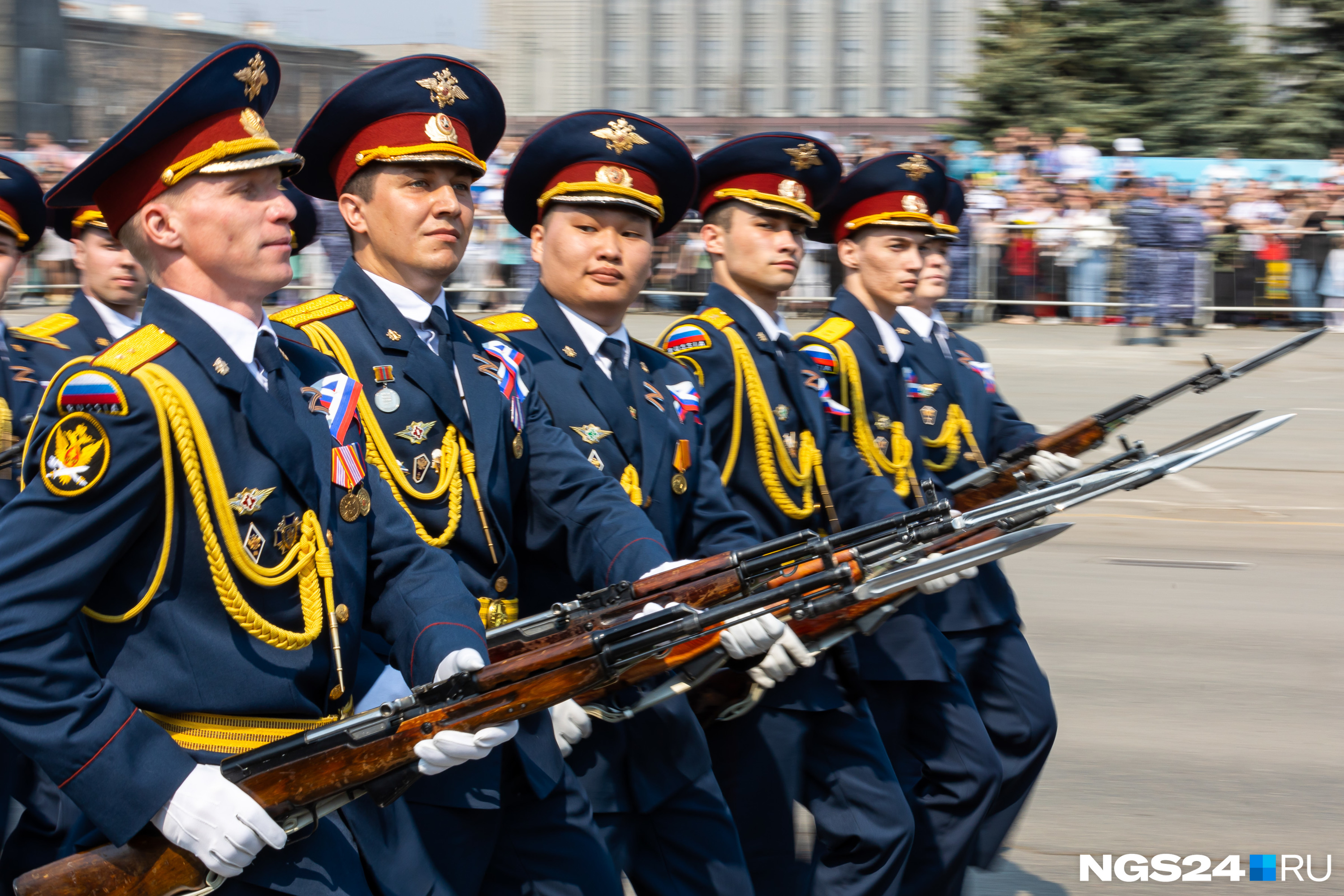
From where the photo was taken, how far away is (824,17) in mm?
69188

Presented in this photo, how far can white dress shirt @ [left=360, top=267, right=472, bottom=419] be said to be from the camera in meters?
3.13

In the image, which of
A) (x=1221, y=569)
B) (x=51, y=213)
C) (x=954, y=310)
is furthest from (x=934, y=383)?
(x=954, y=310)

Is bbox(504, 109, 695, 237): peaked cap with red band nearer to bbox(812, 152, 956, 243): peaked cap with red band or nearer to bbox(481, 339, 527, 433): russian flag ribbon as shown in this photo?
bbox(481, 339, 527, 433): russian flag ribbon

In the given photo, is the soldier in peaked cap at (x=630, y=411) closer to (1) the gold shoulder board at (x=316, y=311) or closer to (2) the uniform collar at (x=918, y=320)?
(1) the gold shoulder board at (x=316, y=311)

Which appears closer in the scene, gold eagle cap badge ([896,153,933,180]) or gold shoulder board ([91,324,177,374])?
gold shoulder board ([91,324,177,374])

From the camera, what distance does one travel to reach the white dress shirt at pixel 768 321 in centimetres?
421

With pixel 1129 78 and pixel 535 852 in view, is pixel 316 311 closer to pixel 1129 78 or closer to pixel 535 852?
pixel 535 852

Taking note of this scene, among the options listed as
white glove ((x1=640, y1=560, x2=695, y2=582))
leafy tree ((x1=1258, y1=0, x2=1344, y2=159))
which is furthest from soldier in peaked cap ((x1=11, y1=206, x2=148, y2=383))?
leafy tree ((x1=1258, y1=0, x2=1344, y2=159))

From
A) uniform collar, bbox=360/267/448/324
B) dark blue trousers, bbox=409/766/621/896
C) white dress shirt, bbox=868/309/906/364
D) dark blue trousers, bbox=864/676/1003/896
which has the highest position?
uniform collar, bbox=360/267/448/324

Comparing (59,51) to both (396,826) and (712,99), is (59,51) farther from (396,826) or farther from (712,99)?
(712,99)

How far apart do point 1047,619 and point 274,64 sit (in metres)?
5.41

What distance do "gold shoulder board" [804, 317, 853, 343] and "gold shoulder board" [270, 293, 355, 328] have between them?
1782mm

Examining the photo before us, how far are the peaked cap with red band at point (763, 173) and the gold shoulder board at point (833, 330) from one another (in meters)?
0.33

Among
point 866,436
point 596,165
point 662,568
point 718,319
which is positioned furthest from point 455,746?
point 866,436
